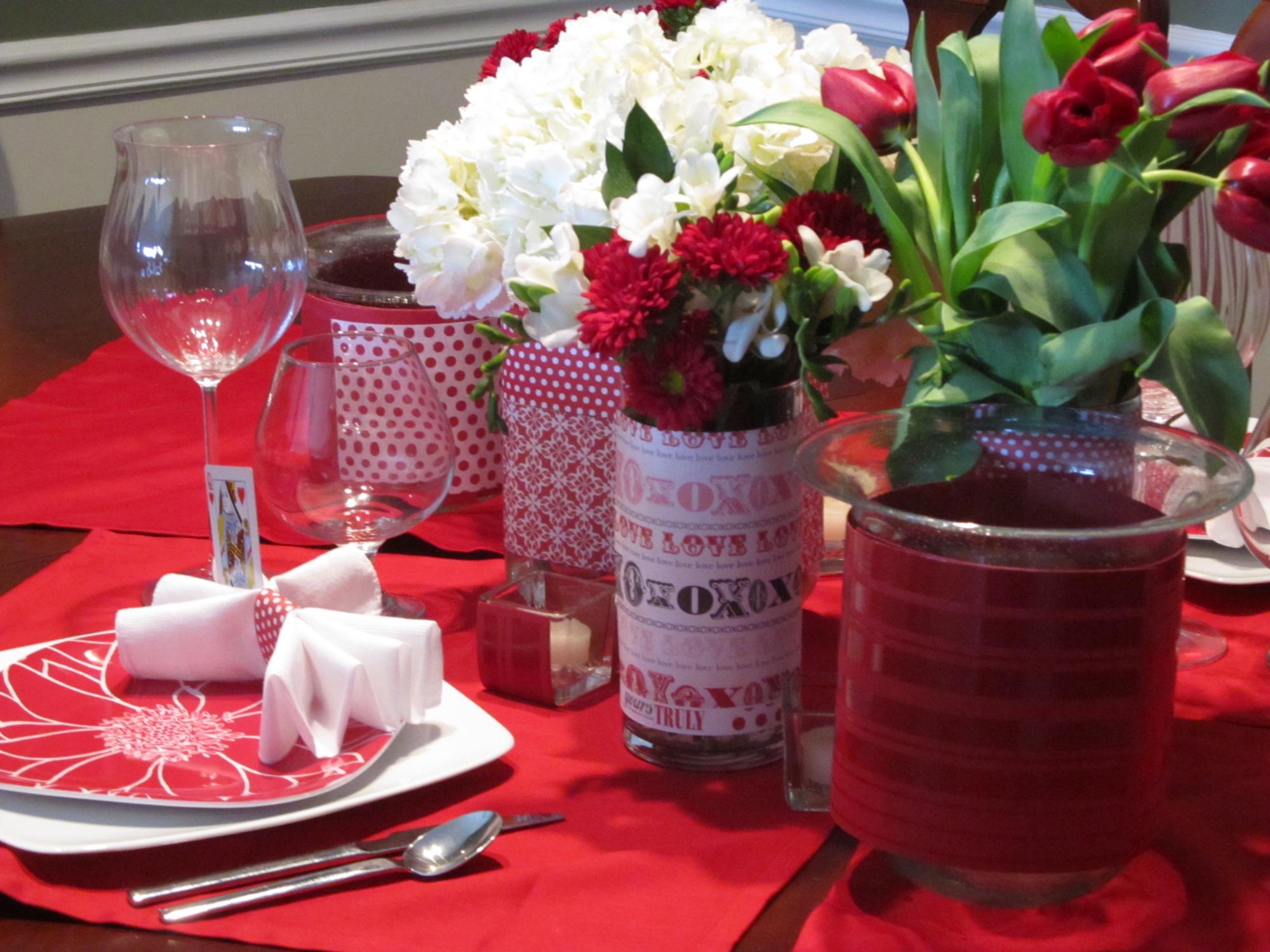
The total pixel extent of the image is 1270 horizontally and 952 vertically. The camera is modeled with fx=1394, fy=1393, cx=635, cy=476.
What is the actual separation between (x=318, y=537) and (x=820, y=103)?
0.40m

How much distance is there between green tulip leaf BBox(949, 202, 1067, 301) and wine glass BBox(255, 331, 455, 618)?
13.9 inches

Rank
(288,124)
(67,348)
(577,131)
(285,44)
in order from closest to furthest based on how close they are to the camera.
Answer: (577,131) < (67,348) < (285,44) < (288,124)

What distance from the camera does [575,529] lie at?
869 mm

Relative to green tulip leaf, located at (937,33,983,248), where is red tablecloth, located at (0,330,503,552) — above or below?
below

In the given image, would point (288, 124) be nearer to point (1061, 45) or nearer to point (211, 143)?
point (211, 143)

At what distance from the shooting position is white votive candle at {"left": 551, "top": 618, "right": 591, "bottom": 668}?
0.76 metres

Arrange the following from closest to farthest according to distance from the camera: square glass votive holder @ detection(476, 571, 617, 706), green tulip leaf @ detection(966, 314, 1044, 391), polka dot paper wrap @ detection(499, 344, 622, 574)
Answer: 1. green tulip leaf @ detection(966, 314, 1044, 391)
2. square glass votive holder @ detection(476, 571, 617, 706)
3. polka dot paper wrap @ detection(499, 344, 622, 574)

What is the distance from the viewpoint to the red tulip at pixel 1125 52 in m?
0.51

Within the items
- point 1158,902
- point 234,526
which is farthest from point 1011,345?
point 234,526

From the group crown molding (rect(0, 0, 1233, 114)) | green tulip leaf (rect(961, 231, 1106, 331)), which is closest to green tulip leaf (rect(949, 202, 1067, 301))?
green tulip leaf (rect(961, 231, 1106, 331))

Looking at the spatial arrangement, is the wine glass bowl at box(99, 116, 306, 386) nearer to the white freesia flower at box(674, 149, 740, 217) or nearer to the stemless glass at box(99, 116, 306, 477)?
the stemless glass at box(99, 116, 306, 477)

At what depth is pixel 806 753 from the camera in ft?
2.14

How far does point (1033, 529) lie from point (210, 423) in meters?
0.56

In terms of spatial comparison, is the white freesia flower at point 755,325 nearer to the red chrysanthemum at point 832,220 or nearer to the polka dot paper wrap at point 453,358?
the red chrysanthemum at point 832,220
